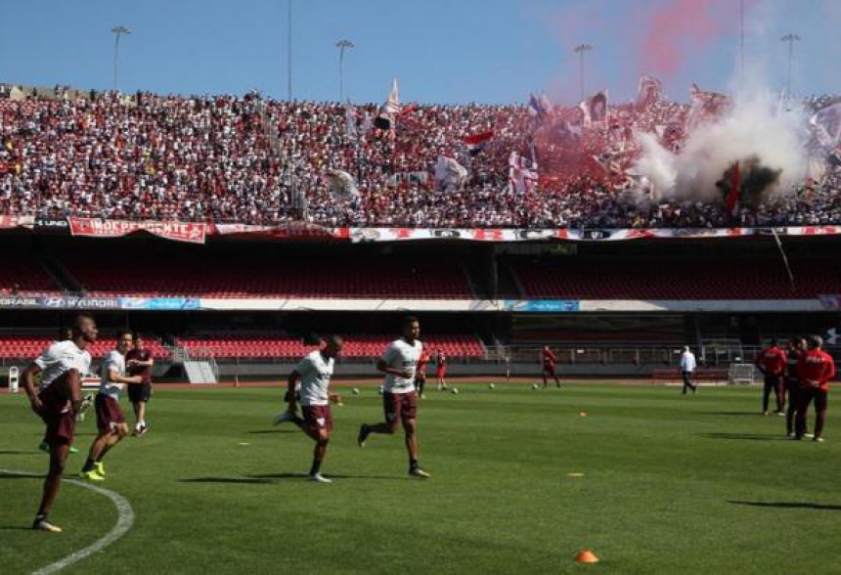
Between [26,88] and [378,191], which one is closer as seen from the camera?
[378,191]

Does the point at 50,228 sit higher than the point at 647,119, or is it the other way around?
the point at 647,119

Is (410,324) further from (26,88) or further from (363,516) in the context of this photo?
(26,88)

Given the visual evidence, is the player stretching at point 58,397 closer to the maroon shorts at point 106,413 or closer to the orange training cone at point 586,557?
the maroon shorts at point 106,413

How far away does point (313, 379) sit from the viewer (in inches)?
583

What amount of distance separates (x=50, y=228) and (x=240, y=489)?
44558mm

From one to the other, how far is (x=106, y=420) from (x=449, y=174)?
53329mm

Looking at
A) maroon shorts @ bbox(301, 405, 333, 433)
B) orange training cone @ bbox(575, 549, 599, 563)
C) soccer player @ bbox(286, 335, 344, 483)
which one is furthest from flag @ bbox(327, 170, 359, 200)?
orange training cone @ bbox(575, 549, 599, 563)

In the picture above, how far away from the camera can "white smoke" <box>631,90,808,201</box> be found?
6650 centimetres

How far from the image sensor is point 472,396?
39.1 meters

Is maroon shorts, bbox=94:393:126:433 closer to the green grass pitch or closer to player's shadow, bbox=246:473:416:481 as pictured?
the green grass pitch

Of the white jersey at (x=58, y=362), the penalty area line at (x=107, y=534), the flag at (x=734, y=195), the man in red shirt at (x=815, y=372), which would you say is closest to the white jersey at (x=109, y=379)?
the penalty area line at (x=107, y=534)

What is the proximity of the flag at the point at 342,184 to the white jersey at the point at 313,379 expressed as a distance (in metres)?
50.2

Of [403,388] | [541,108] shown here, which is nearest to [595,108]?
[541,108]

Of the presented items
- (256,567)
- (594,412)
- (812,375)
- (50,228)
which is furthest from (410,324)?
(50,228)
